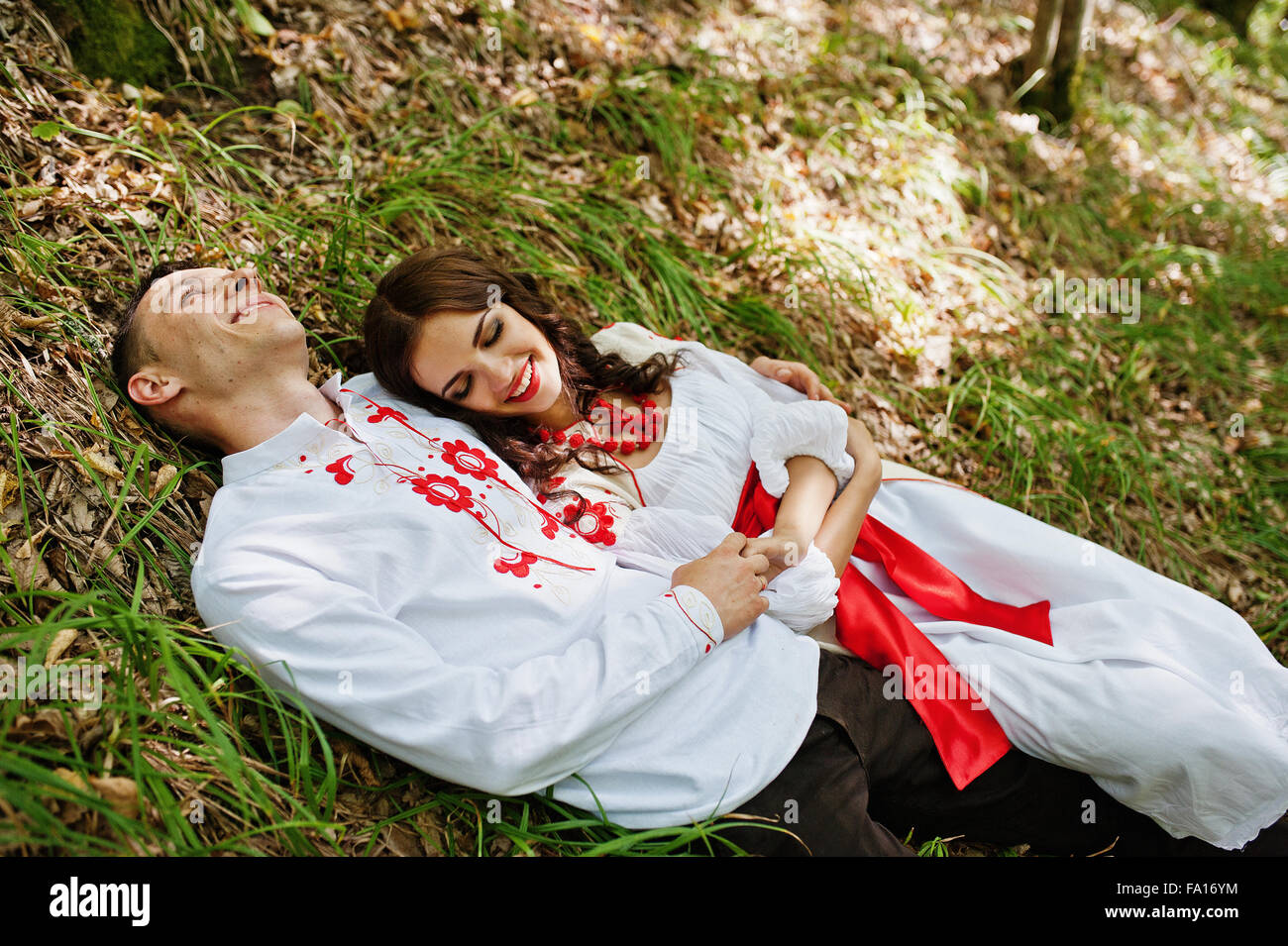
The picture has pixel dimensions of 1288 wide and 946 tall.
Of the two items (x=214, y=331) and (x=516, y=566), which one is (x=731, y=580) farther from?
(x=214, y=331)

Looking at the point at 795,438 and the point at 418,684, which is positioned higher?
the point at 795,438

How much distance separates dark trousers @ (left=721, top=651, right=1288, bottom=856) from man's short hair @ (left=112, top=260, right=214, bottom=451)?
77.4 inches

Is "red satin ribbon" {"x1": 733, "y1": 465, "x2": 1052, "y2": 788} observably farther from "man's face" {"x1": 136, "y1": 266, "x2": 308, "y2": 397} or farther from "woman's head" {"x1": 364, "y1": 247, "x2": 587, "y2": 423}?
"man's face" {"x1": 136, "y1": 266, "x2": 308, "y2": 397}

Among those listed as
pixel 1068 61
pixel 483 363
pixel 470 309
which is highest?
pixel 1068 61

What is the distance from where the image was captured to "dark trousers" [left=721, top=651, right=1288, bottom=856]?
2.22 m

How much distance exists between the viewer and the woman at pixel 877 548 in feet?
7.07

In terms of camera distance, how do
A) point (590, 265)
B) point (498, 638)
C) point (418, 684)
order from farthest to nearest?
1. point (590, 265)
2. point (498, 638)
3. point (418, 684)

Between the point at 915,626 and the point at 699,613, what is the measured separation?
2.51 ft

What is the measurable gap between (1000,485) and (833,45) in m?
3.23

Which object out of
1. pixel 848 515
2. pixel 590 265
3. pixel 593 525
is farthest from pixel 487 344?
pixel 590 265

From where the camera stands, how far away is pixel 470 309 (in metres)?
2.45

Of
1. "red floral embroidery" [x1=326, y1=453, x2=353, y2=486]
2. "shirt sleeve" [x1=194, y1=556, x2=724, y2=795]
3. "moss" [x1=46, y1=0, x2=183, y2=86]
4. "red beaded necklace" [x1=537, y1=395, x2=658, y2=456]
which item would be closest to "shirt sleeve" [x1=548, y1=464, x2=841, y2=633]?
"red beaded necklace" [x1=537, y1=395, x2=658, y2=456]

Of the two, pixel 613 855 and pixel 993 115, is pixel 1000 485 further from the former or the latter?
pixel 993 115

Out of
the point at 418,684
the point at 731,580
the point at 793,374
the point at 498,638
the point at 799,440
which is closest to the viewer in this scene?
the point at 418,684
